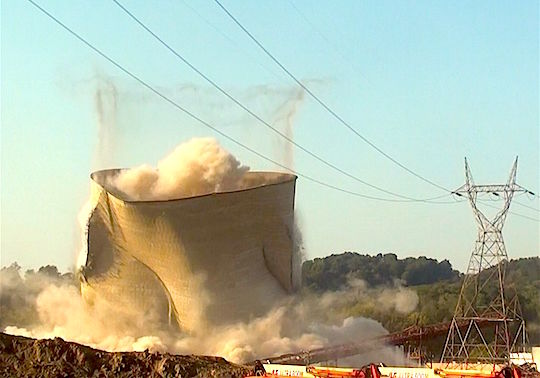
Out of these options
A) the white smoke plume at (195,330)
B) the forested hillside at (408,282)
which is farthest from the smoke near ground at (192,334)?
the forested hillside at (408,282)

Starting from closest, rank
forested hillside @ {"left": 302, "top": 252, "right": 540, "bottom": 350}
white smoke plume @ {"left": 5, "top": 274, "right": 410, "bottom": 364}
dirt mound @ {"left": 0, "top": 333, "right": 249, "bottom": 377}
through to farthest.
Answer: dirt mound @ {"left": 0, "top": 333, "right": 249, "bottom": 377}, white smoke plume @ {"left": 5, "top": 274, "right": 410, "bottom": 364}, forested hillside @ {"left": 302, "top": 252, "right": 540, "bottom": 350}

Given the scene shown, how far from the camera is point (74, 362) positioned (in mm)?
26672

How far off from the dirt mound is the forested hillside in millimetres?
27233

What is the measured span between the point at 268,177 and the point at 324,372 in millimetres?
25093

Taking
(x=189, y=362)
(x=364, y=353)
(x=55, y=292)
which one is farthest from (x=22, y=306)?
(x=189, y=362)

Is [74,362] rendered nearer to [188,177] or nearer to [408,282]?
[188,177]

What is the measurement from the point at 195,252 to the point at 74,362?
17.6 metres

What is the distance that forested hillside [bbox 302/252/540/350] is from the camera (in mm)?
70125

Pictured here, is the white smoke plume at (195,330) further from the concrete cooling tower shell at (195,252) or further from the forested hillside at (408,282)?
the forested hillside at (408,282)

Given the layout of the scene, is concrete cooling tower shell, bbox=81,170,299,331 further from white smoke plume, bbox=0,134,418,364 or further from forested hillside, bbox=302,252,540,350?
forested hillside, bbox=302,252,540,350

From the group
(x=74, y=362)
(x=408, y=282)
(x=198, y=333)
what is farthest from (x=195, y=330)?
(x=408, y=282)

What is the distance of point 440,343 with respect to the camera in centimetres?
5691

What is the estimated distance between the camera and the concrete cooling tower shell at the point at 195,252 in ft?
142

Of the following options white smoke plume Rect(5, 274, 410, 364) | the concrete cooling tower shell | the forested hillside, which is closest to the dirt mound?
white smoke plume Rect(5, 274, 410, 364)
